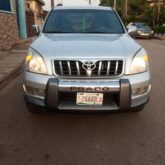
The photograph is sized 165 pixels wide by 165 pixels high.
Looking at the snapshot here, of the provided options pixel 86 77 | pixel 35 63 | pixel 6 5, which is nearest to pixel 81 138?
pixel 86 77

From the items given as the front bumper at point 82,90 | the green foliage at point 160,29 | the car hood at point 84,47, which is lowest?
the green foliage at point 160,29

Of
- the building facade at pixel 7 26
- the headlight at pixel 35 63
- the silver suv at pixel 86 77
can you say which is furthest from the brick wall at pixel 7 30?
the silver suv at pixel 86 77

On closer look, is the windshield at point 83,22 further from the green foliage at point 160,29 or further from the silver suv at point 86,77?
the green foliage at point 160,29

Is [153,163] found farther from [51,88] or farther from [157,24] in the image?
[157,24]

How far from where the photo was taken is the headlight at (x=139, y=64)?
386cm

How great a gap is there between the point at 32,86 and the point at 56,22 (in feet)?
6.43

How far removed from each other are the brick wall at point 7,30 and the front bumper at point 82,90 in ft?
31.9

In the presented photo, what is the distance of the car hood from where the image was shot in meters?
3.78

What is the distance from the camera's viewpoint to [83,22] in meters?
5.37

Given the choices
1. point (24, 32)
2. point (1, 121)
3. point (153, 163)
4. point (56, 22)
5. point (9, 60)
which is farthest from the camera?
point (24, 32)

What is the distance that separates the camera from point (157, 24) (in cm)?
3547

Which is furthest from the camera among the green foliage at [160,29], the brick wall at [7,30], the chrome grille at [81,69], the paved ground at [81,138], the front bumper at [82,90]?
the green foliage at [160,29]

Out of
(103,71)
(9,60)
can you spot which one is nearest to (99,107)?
(103,71)

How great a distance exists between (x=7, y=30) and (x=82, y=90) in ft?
37.1
